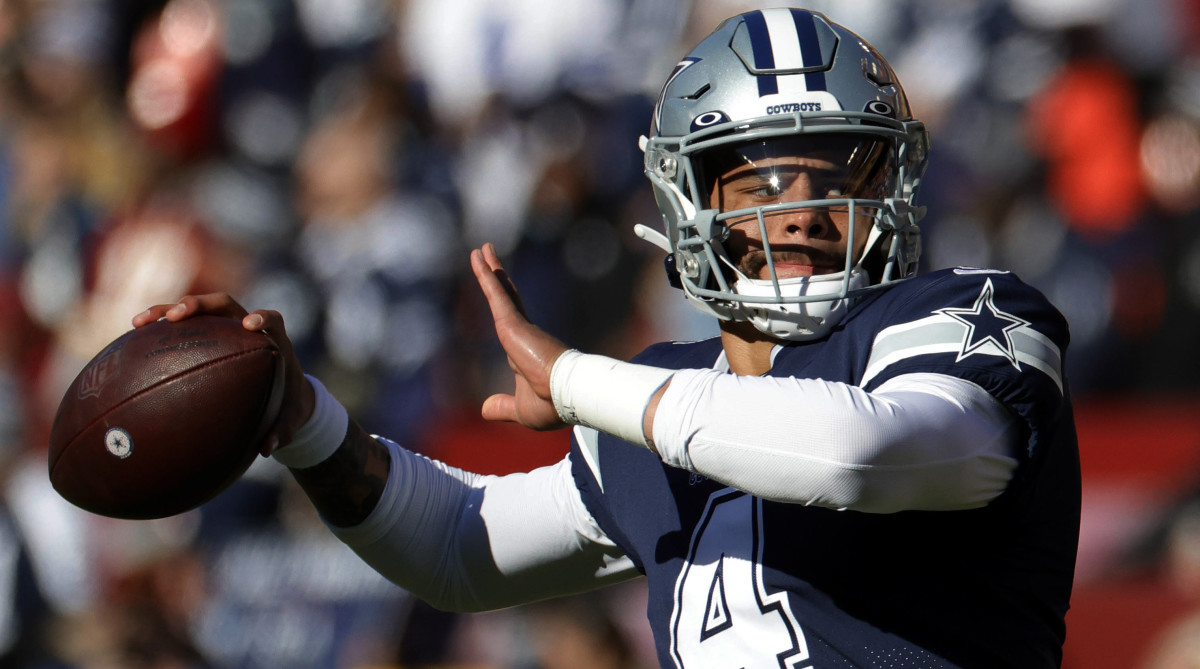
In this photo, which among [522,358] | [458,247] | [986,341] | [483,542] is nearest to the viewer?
[986,341]

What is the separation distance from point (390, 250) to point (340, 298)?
0.91 ft

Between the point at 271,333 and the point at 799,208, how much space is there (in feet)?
2.68

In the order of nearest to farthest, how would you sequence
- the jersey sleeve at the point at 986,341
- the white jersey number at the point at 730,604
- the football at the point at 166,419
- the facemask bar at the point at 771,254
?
the jersey sleeve at the point at 986,341, the white jersey number at the point at 730,604, the facemask bar at the point at 771,254, the football at the point at 166,419

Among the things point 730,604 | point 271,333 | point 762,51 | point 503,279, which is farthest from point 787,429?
point 271,333

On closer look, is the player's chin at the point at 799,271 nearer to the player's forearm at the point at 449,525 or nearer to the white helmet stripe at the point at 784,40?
the white helmet stripe at the point at 784,40

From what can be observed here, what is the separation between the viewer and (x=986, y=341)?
5.27 ft

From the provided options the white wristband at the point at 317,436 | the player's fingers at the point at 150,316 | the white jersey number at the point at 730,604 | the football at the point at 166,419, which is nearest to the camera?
the white jersey number at the point at 730,604

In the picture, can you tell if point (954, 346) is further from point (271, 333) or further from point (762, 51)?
point (271, 333)

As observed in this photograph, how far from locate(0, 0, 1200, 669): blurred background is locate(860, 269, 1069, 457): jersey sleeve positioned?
2091 millimetres

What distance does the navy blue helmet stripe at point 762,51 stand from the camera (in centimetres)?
198

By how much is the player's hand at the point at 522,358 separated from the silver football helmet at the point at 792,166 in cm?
28

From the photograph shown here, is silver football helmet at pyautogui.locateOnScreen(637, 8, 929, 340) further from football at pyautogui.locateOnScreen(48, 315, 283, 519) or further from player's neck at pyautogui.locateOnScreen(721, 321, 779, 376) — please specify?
football at pyautogui.locateOnScreen(48, 315, 283, 519)

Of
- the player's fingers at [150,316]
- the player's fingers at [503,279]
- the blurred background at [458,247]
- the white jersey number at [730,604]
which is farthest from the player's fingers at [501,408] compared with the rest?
the blurred background at [458,247]

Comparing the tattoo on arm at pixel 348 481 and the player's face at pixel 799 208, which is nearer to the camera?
the player's face at pixel 799 208
